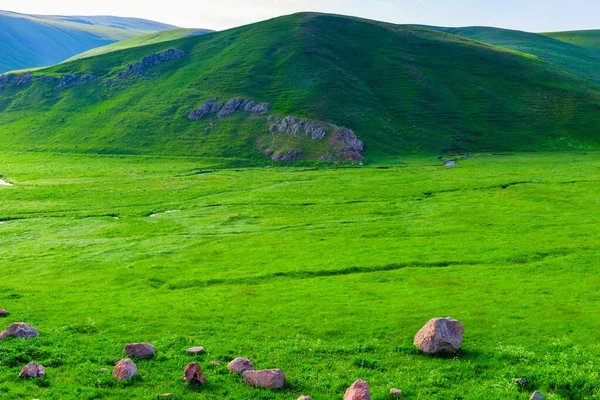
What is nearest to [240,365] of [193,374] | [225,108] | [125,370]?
[193,374]

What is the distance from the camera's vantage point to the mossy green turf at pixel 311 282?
26000mm

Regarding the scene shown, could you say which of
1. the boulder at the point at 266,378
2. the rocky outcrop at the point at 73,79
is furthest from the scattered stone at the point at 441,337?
the rocky outcrop at the point at 73,79

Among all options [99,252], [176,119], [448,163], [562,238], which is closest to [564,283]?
[562,238]

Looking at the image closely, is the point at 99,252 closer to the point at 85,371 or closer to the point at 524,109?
the point at 85,371

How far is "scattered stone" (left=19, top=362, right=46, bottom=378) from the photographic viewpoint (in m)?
24.9

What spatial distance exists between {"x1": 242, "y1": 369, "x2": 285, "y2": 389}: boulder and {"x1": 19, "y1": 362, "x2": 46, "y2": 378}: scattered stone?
34.9 feet

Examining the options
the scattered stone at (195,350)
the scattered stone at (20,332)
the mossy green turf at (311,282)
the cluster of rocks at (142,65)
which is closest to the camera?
the mossy green turf at (311,282)

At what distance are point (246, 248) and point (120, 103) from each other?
439ft

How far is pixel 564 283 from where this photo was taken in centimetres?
4159

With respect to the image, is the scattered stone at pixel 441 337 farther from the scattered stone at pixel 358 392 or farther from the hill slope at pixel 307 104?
the hill slope at pixel 307 104

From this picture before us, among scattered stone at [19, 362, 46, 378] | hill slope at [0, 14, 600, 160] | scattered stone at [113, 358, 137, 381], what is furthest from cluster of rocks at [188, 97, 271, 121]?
scattered stone at [19, 362, 46, 378]

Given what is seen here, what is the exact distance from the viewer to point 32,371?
25.0 meters

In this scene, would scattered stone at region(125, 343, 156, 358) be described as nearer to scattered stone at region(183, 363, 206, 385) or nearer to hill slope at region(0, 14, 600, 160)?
scattered stone at region(183, 363, 206, 385)

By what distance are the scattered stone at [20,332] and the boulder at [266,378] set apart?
14.9 m
